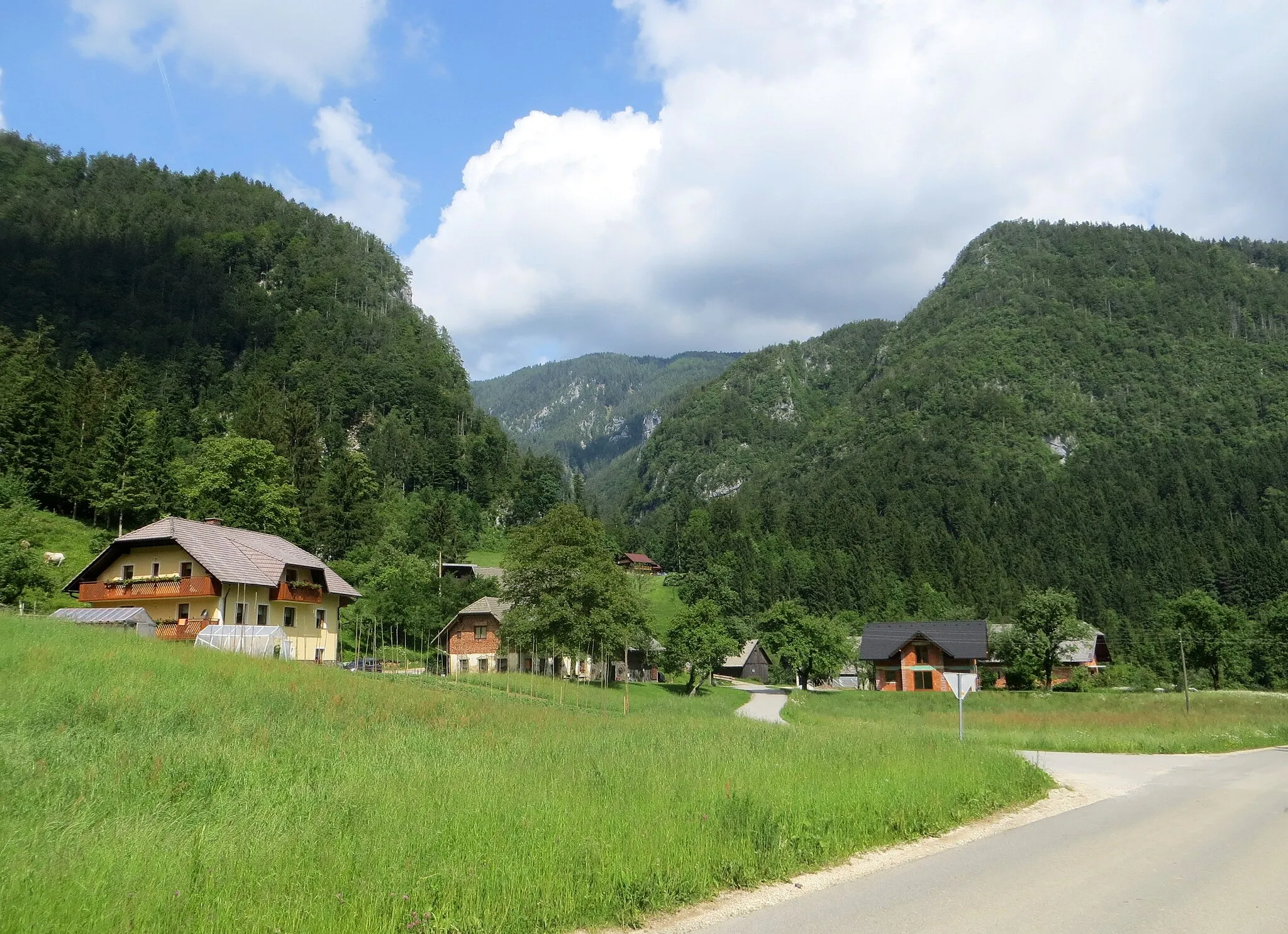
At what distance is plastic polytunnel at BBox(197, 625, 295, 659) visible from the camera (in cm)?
4206

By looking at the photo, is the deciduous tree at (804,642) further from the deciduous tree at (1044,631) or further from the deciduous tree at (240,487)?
the deciduous tree at (240,487)

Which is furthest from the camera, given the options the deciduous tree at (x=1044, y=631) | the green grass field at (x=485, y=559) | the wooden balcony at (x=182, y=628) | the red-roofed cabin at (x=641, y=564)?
the red-roofed cabin at (x=641, y=564)

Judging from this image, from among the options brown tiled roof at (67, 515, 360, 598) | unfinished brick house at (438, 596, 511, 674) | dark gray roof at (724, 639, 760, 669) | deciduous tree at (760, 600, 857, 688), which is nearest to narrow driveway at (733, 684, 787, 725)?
deciduous tree at (760, 600, 857, 688)

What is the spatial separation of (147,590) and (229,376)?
3659 inches

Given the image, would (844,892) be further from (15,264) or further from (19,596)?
(15,264)

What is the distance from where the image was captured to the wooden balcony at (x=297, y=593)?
50656 mm

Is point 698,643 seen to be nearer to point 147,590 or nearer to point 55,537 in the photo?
point 147,590

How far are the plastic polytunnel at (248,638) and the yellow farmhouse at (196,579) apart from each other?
4.44ft

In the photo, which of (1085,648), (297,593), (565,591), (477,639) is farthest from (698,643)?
(1085,648)

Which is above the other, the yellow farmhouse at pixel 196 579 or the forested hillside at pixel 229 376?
the forested hillside at pixel 229 376

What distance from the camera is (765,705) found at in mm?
54250

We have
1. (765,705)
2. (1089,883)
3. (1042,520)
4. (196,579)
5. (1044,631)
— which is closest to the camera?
(1089,883)

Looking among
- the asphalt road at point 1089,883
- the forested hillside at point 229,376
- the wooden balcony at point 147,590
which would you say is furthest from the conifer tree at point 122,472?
the asphalt road at point 1089,883

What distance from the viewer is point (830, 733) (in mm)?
23000
